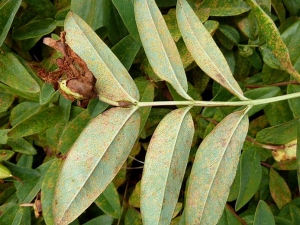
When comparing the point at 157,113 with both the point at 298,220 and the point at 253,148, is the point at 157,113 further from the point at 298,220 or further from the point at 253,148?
the point at 298,220

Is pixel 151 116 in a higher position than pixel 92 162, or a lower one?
lower

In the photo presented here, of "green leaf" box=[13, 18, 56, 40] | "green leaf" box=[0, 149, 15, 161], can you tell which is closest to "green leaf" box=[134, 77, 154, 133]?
"green leaf" box=[13, 18, 56, 40]

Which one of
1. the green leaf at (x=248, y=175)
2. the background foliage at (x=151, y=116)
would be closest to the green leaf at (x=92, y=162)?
the background foliage at (x=151, y=116)

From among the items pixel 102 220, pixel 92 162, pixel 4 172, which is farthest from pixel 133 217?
pixel 92 162

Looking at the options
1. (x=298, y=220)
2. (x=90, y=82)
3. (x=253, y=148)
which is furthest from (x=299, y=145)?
(x=90, y=82)

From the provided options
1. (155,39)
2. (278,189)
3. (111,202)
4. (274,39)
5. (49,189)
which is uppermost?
(155,39)

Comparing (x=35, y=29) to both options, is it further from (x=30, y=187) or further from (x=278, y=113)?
(x=278, y=113)
